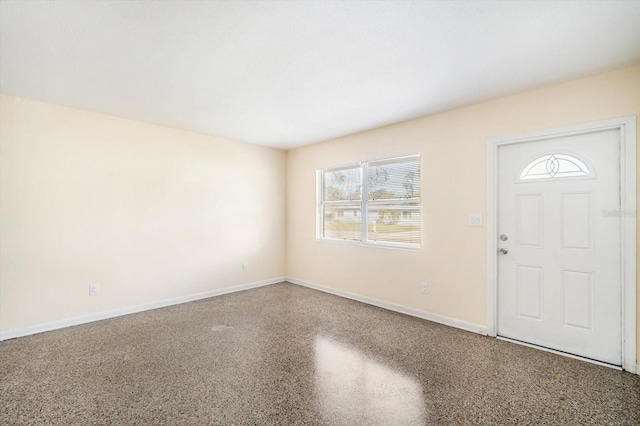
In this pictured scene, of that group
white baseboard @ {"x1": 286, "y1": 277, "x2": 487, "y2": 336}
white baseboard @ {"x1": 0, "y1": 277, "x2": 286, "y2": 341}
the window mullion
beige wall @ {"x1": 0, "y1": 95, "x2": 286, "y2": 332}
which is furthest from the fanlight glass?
white baseboard @ {"x1": 0, "y1": 277, "x2": 286, "y2": 341}

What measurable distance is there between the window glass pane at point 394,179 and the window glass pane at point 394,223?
0.15m

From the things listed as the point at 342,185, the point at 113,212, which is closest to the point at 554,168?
the point at 342,185

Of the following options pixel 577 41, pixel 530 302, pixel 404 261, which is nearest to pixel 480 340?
pixel 530 302

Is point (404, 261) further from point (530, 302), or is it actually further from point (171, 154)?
point (171, 154)

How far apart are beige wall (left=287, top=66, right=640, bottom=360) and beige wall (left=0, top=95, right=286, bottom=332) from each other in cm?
177

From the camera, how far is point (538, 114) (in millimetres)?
2758

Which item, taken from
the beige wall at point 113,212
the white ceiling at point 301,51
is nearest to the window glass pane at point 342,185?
the beige wall at point 113,212

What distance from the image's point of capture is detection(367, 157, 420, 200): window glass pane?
3.74m

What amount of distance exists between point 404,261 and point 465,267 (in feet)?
2.43

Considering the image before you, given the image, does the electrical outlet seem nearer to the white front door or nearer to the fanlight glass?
the white front door

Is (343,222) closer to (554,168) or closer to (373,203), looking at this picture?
(373,203)

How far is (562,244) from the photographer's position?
2670mm

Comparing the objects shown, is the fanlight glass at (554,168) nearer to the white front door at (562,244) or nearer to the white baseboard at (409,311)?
the white front door at (562,244)

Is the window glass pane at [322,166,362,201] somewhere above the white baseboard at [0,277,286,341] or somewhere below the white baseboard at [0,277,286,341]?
above
